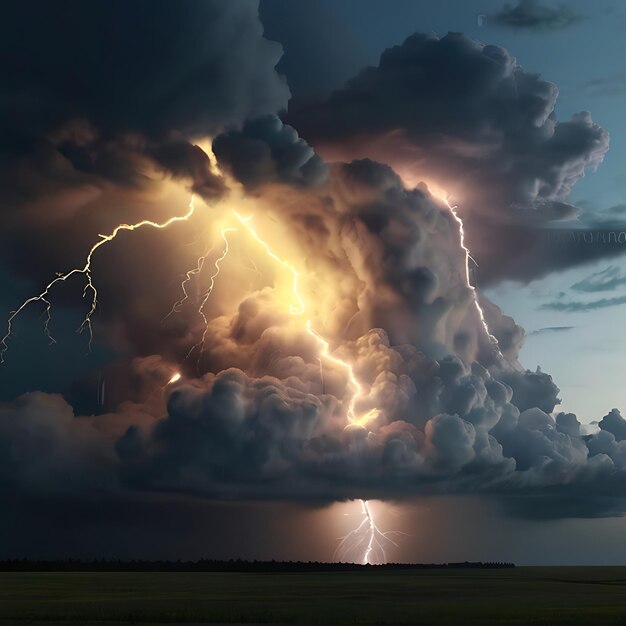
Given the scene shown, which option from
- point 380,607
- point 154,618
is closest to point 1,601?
point 154,618

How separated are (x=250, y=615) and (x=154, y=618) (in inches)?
284

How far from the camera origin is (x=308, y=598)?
326 feet

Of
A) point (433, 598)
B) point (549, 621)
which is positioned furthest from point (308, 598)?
point (549, 621)

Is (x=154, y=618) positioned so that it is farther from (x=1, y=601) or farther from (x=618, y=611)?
(x=618, y=611)

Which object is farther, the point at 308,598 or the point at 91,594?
the point at 91,594

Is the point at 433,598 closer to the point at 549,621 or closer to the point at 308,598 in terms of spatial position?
the point at 308,598

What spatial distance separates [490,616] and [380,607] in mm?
11459

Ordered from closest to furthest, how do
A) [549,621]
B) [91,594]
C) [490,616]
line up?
[549,621]
[490,616]
[91,594]

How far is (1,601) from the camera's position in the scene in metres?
91.5

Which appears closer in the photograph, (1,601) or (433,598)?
(1,601)

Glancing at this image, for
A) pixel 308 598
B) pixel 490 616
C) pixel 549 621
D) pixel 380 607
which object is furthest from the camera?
pixel 308 598

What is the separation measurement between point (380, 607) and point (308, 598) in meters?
17.2

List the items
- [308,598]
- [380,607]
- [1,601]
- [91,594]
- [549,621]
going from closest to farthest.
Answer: [549,621] → [380,607] → [1,601] → [308,598] → [91,594]

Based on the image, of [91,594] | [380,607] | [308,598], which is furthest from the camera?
[91,594]
